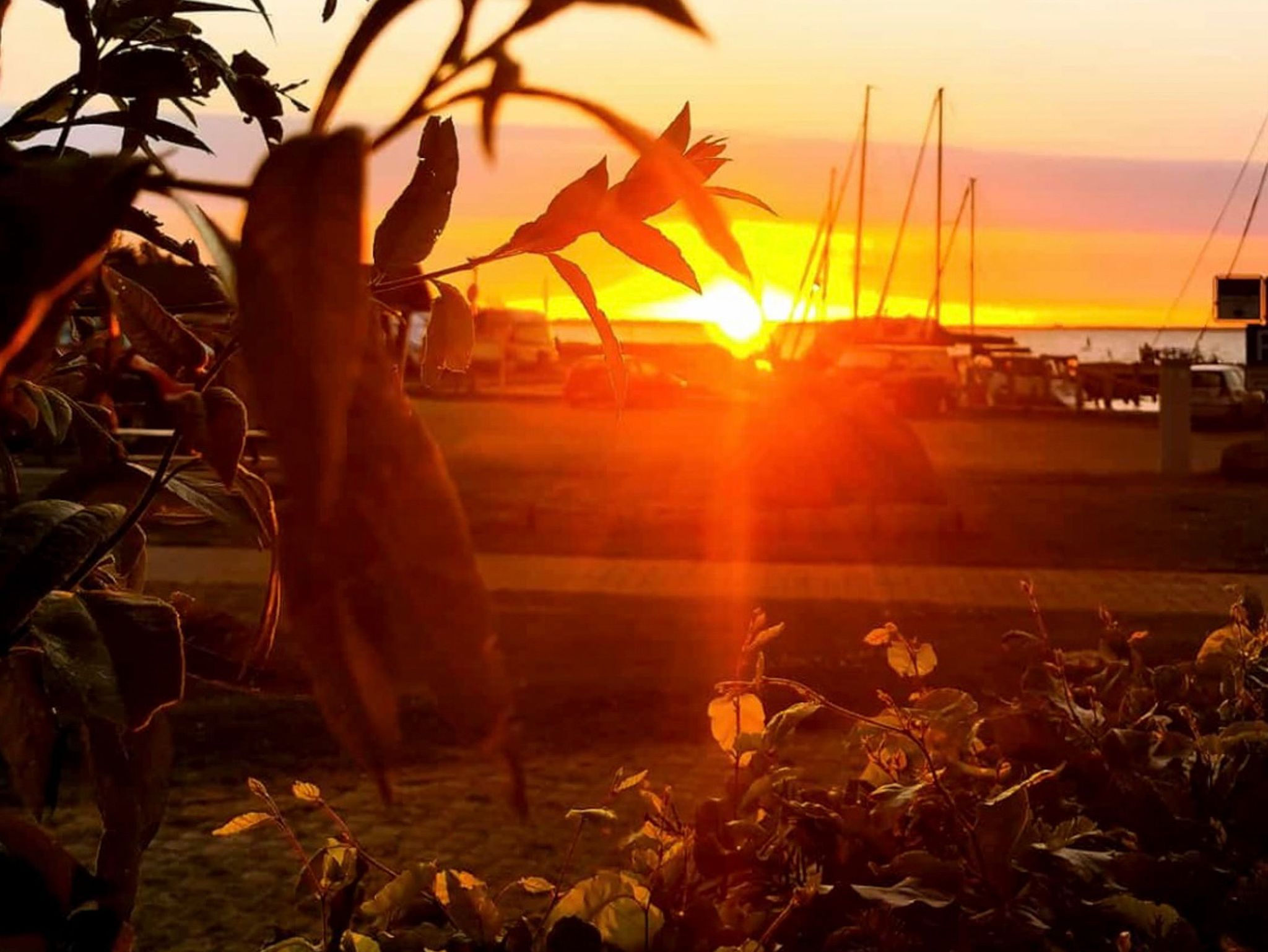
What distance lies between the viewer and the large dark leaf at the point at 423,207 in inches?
48.8

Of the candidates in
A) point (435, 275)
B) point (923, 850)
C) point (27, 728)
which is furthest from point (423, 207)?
point (923, 850)

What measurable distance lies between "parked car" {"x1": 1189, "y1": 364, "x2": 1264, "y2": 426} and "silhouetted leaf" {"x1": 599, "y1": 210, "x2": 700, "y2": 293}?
3764 cm

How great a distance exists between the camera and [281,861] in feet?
20.1

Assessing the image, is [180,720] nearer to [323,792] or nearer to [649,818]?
[323,792]

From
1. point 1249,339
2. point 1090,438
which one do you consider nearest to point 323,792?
point 1249,339

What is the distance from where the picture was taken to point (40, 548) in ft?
3.63

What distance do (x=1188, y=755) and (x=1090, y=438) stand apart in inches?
1234

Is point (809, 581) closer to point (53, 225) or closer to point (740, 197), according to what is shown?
point (740, 197)

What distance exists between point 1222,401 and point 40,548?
38.2 meters

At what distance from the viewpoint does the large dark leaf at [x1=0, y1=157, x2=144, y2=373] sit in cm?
65

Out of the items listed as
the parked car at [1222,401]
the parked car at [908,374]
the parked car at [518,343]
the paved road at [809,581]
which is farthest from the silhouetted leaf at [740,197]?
the parked car at [518,343]

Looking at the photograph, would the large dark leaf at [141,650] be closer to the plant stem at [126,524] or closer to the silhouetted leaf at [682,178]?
the plant stem at [126,524]

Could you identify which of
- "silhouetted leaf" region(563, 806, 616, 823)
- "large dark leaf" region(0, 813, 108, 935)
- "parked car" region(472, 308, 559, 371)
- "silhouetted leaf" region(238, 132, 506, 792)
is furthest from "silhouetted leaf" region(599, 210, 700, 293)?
"parked car" region(472, 308, 559, 371)

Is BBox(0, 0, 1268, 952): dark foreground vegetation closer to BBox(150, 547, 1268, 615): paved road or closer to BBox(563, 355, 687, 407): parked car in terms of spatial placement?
BBox(150, 547, 1268, 615): paved road
